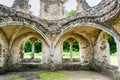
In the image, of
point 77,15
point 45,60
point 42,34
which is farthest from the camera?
point 45,60

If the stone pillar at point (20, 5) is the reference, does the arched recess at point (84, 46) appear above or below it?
below

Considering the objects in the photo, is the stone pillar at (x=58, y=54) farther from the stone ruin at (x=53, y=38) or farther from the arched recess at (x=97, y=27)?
the arched recess at (x=97, y=27)

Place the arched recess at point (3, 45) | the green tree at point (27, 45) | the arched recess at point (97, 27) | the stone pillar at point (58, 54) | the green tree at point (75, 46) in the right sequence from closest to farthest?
the arched recess at point (97, 27), the arched recess at point (3, 45), the stone pillar at point (58, 54), the green tree at point (75, 46), the green tree at point (27, 45)

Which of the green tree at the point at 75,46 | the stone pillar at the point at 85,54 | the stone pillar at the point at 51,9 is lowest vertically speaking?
the stone pillar at the point at 85,54

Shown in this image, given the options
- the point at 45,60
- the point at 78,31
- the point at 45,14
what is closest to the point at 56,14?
the point at 45,14

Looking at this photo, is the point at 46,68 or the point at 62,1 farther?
the point at 62,1

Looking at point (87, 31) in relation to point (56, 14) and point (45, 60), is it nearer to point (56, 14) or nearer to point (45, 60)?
point (45, 60)

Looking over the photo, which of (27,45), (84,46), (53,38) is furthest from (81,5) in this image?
(27,45)

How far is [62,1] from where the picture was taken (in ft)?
50.5

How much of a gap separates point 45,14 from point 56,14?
4.14 ft

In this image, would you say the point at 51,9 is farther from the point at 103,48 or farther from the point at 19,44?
the point at 103,48

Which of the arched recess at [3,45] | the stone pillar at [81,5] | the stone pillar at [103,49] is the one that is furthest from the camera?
the stone pillar at [81,5]

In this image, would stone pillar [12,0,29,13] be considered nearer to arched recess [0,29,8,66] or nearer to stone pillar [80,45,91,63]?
arched recess [0,29,8,66]

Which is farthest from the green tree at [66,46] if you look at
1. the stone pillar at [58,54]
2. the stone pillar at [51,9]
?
the stone pillar at [58,54]
